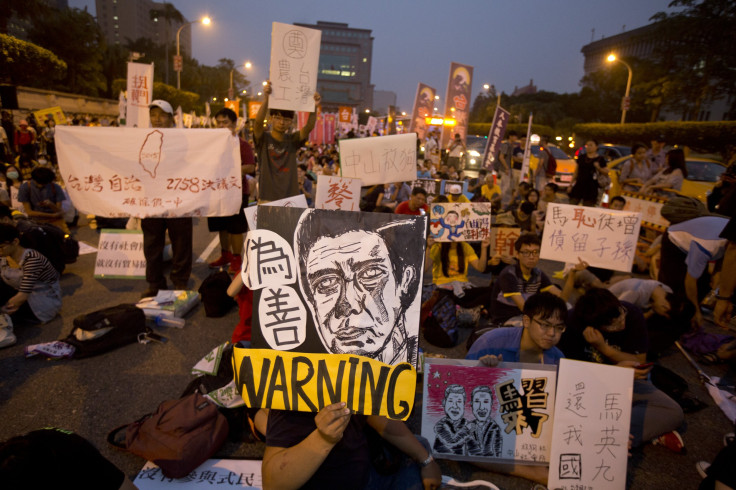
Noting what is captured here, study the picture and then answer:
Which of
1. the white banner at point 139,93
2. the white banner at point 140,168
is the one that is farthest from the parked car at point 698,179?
the white banner at point 139,93

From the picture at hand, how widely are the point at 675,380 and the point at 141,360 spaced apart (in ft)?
15.0

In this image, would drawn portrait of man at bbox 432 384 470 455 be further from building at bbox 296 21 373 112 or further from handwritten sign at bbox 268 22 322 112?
building at bbox 296 21 373 112

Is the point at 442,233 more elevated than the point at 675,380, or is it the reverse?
the point at 442,233

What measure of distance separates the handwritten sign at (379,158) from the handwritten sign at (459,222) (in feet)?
4.21

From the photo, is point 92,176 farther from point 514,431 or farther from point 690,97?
point 690,97

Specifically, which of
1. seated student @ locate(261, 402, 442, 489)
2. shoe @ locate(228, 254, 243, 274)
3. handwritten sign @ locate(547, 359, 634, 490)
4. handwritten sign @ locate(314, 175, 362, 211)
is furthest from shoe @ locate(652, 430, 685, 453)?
shoe @ locate(228, 254, 243, 274)

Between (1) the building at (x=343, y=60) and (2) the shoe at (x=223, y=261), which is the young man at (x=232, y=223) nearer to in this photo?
(2) the shoe at (x=223, y=261)

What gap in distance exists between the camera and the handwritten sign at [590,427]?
99.5 inches

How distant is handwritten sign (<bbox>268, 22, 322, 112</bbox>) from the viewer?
4531mm

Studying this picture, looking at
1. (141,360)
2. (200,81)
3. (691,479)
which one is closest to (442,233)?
(691,479)

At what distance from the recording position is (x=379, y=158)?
19.8 feet

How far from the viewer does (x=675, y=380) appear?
3533 millimetres

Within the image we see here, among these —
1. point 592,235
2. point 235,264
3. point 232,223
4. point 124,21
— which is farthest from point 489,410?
point 124,21

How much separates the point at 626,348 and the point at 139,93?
7.57 meters
